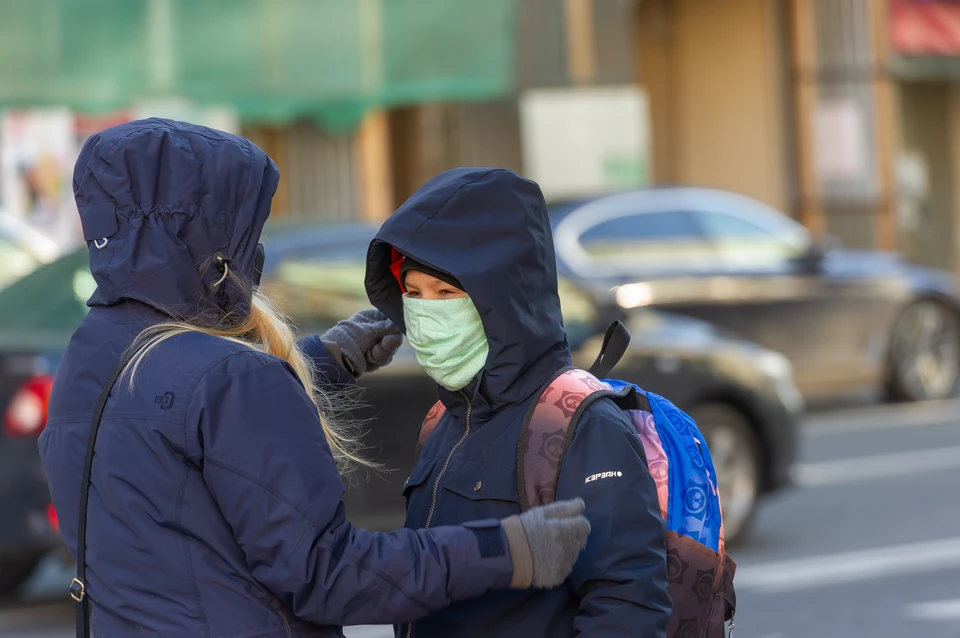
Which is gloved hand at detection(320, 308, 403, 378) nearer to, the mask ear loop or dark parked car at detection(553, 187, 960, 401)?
the mask ear loop

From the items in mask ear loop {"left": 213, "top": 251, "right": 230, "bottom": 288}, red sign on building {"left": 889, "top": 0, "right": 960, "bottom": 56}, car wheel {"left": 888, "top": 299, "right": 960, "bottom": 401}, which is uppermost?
red sign on building {"left": 889, "top": 0, "right": 960, "bottom": 56}

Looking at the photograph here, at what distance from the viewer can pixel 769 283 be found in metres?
10.3

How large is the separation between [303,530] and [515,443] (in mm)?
435

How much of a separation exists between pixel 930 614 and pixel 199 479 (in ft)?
14.4

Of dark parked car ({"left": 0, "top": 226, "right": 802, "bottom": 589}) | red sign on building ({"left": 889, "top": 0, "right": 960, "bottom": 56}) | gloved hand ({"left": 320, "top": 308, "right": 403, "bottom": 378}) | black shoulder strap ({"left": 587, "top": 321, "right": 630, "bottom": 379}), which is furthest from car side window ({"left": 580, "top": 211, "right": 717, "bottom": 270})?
red sign on building ({"left": 889, "top": 0, "right": 960, "bottom": 56})

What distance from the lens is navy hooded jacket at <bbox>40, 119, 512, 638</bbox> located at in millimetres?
1996

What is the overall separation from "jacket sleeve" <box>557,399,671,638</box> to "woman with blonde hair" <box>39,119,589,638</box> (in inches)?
3.8

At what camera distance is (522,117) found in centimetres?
1444

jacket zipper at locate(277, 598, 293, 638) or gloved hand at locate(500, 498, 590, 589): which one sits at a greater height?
gloved hand at locate(500, 498, 590, 589)

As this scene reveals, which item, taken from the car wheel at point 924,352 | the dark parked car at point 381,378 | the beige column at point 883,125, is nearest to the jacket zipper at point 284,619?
the dark parked car at point 381,378

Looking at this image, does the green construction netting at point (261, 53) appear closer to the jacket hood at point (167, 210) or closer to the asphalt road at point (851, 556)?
the asphalt road at point (851, 556)

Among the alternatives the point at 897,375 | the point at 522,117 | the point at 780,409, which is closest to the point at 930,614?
the point at 780,409

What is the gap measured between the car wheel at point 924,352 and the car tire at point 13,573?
295 inches

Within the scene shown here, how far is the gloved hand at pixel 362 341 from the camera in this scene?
9.20 ft
